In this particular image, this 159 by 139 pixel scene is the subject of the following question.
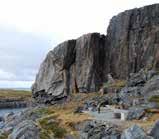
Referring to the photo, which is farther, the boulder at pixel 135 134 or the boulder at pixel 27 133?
the boulder at pixel 27 133

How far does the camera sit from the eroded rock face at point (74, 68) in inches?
4808

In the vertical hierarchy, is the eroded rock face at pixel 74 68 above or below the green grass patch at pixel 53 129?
above

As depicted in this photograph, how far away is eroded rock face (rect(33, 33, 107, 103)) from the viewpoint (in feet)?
401

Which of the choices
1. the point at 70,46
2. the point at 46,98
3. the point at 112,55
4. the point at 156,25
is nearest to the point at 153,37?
the point at 156,25

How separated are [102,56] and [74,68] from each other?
891 centimetres

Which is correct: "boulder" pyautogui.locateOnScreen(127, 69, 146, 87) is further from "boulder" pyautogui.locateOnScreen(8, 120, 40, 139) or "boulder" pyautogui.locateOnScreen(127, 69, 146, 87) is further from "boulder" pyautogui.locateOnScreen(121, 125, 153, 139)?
"boulder" pyautogui.locateOnScreen(121, 125, 153, 139)

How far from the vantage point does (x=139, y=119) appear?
44.4 meters

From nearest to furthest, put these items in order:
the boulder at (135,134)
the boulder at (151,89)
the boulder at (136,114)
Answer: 1. the boulder at (135,134)
2. the boulder at (136,114)
3. the boulder at (151,89)

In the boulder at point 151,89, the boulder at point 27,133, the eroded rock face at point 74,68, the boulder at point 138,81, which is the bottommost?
the boulder at point 27,133

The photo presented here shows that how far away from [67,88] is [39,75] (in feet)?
46.6

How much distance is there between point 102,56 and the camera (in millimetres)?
124312

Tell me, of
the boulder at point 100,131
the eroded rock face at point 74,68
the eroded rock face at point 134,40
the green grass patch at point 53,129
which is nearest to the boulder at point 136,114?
the boulder at point 100,131

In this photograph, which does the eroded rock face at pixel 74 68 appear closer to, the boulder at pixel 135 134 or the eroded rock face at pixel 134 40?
the eroded rock face at pixel 134 40

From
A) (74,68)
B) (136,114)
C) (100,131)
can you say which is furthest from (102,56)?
(100,131)
